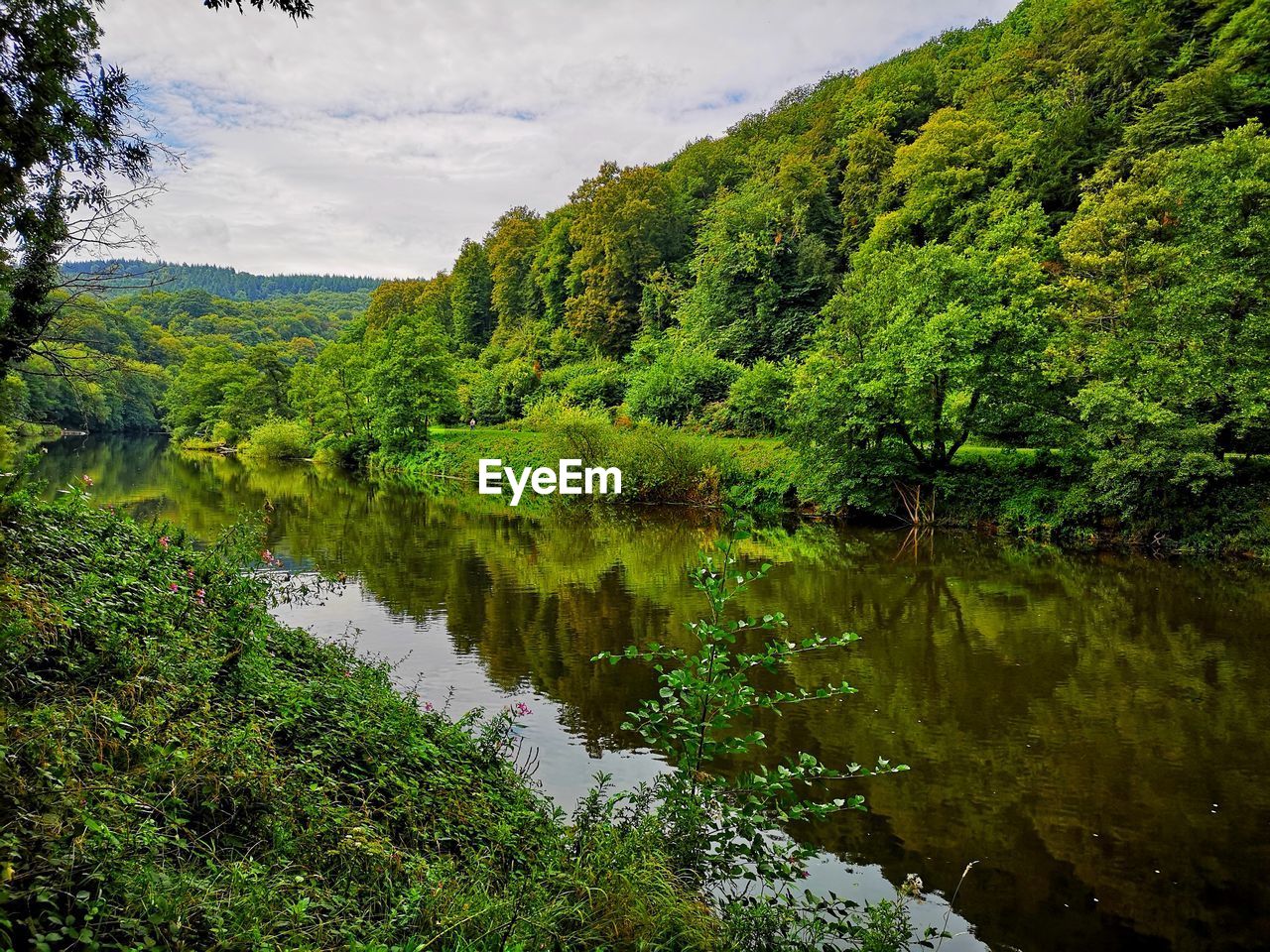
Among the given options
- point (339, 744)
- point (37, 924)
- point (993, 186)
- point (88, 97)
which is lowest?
point (339, 744)

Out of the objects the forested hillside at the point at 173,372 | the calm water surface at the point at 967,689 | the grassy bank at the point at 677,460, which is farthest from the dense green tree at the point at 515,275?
the calm water surface at the point at 967,689

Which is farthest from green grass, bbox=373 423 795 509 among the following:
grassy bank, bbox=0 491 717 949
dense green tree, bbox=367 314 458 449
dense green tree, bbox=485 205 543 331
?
dense green tree, bbox=485 205 543 331

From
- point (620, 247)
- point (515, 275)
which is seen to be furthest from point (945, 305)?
point (515, 275)

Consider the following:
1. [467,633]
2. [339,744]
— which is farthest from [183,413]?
[339,744]

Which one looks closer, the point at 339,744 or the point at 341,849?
the point at 341,849

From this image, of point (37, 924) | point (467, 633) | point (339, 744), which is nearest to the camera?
point (37, 924)

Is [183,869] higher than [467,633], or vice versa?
[183,869]

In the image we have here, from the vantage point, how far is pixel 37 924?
8.05ft

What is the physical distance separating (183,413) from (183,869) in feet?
259

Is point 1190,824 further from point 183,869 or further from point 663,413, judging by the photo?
point 663,413

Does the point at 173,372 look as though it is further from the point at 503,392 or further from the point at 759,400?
the point at 759,400

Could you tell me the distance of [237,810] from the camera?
12.4ft

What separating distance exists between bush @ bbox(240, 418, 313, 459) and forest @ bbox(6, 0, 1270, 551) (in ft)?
0.77

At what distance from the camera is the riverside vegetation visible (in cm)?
283
